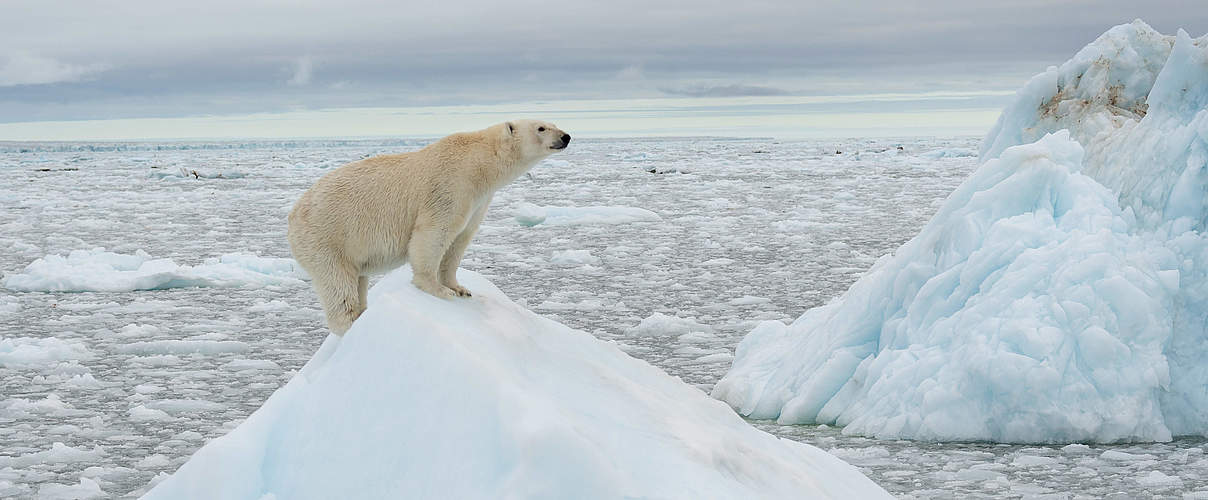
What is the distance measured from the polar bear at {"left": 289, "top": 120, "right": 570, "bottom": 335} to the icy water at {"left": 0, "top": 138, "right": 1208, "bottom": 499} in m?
1.25

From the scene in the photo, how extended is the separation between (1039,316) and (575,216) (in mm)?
10842

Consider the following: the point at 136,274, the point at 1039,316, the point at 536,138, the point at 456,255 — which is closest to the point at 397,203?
the point at 456,255

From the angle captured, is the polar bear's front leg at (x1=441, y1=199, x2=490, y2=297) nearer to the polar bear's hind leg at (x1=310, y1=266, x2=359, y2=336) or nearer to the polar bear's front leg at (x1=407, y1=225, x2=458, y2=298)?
the polar bear's front leg at (x1=407, y1=225, x2=458, y2=298)

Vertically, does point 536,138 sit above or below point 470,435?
above

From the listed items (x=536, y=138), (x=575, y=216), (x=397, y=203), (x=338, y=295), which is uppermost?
(x=536, y=138)

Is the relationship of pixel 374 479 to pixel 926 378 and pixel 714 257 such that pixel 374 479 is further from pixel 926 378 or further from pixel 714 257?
pixel 714 257

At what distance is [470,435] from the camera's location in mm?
2506

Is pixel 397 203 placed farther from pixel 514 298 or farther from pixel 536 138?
pixel 514 298

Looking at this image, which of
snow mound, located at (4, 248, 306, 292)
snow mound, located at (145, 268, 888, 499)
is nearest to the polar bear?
snow mound, located at (145, 268, 888, 499)

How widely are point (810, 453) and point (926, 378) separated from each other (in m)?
1.89

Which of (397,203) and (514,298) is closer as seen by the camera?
(397,203)

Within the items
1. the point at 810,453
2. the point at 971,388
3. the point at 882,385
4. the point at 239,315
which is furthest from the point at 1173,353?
the point at 239,315

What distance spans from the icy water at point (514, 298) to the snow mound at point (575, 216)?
0.26 meters

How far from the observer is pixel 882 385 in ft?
17.0
